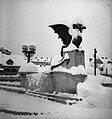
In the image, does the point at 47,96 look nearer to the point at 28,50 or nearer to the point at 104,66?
the point at 28,50

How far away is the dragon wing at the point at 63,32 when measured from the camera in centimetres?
284

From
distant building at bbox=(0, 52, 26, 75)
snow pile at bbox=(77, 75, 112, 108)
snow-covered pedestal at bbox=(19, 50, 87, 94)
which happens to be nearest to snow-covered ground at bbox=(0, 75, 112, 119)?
snow pile at bbox=(77, 75, 112, 108)

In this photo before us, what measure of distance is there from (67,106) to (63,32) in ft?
2.91

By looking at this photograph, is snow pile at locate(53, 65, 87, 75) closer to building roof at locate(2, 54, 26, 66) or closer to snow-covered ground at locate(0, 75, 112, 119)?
snow-covered ground at locate(0, 75, 112, 119)

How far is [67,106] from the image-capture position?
271cm

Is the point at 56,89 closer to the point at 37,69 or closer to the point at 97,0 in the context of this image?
the point at 37,69

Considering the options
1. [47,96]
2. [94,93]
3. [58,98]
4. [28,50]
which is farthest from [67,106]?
[28,50]

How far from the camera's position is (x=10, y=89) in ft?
9.04

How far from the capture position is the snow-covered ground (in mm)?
2689

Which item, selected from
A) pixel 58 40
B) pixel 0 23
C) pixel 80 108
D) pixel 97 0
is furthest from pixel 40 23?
pixel 80 108

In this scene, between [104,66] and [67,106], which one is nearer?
[67,106]

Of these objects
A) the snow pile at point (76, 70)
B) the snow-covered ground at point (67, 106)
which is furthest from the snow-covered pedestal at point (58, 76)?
the snow-covered ground at point (67, 106)

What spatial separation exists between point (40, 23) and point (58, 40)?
1.01 ft

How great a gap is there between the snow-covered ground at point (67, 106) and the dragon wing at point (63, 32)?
0.51 m
